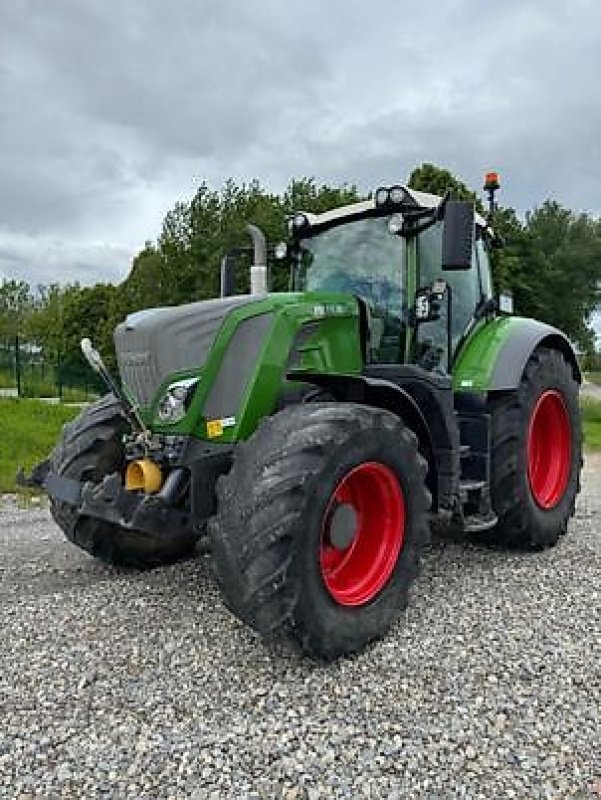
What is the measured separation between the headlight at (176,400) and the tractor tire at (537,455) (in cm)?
220

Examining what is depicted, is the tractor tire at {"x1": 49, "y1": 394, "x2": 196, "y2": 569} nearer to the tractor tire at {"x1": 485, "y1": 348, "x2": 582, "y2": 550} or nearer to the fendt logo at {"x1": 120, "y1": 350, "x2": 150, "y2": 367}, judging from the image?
the fendt logo at {"x1": 120, "y1": 350, "x2": 150, "y2": 367}

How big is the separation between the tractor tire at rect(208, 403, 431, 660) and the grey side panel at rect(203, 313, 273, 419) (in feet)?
1.05

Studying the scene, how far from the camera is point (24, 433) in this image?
1121 centimetres

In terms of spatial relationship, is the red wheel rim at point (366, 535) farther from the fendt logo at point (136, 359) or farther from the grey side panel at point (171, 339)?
the fendt logo at point (136, 359)

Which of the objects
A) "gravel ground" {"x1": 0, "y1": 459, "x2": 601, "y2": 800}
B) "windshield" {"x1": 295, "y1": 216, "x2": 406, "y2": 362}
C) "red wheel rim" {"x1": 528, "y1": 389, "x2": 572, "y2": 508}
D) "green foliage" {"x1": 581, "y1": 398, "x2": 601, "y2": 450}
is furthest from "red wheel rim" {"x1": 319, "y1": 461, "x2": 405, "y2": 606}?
"green foliage" {"x1": 581, "y1": 398, "x2": 601, "y2": 450}

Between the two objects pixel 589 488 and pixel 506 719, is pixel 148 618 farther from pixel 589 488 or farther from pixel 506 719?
pixel 589 488

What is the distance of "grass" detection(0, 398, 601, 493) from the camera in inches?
374

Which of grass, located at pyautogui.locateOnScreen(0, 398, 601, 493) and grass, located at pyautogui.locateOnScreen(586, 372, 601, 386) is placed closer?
grass, located at pyautogui.locateOnScreen(0, 398, 601, 493)

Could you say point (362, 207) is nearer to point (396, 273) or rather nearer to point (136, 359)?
point (396, 273)

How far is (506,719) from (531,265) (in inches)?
1110

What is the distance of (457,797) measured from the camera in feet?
8.48

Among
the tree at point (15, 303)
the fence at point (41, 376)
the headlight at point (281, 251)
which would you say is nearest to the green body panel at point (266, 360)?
the headlight at point (281, 251)

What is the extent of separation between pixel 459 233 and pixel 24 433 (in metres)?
8.47

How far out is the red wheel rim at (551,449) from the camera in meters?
5.74
